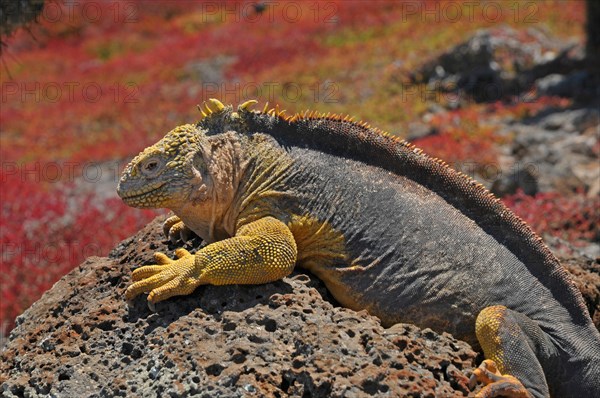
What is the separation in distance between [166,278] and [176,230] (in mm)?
906

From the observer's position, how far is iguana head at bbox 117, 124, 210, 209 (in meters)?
4.78

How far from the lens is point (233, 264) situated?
14.9ft

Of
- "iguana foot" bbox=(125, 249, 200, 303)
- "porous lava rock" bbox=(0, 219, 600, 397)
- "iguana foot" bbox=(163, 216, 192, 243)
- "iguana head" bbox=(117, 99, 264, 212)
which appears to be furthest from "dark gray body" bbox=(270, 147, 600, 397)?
"iguana foot" bbox=(163, 216, 192, 243)

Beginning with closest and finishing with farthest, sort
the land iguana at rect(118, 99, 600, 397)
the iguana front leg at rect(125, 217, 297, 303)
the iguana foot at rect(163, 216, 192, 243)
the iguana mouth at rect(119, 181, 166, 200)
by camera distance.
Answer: the iguana front leg at rect(125, 217, 297, 303), the land iguana at rect(118, 99, 600, 397), the iguana mouth at rect(119, 181, 166, 200), the iguana foot at rect(163, 216, 192, 243)

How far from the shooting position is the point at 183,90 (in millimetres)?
22219

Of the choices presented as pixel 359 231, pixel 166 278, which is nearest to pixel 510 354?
pixel 359 231

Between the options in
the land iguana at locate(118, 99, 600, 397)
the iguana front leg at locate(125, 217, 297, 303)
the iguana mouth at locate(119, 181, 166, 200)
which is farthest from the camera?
the iguana mouth at locate(119, 181, 166, 200)

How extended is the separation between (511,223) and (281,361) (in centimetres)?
171

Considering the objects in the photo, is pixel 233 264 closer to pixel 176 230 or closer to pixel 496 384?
pixel 176 230

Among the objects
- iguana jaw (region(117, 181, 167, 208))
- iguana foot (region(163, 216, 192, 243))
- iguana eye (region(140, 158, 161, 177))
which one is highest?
iguana eye (region(140, 158, 161, 177))

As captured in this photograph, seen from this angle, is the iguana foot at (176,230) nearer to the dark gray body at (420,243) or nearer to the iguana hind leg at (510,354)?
the dark gray body at (420,243)

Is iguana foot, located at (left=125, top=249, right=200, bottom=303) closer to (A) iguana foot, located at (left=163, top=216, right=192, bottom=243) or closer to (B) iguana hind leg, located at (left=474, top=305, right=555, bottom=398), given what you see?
(A) iguana foot, located at (left=163, top=216, right=192, bottom=243)

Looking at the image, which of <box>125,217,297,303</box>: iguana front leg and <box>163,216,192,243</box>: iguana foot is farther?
<box>163,216,192,243</box>: iguana foot

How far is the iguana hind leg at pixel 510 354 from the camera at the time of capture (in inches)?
165
